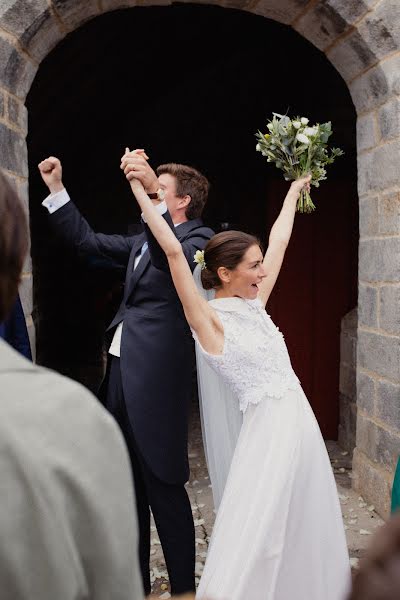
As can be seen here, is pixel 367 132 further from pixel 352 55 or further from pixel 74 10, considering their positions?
pixel 74 10

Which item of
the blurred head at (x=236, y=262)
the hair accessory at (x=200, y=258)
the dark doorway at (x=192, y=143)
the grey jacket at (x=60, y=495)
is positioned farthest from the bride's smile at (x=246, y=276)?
the dark doorway at (x=192, y=143)

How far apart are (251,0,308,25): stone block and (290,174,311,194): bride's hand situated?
4.05 feet

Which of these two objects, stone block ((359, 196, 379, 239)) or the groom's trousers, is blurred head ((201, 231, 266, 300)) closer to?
the groom's trousers

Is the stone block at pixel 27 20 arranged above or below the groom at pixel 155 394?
above

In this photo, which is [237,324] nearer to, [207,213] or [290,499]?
[290,499]

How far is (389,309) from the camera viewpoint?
3.67m

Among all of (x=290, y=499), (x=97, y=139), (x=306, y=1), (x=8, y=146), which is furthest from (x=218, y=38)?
(x=290, y=499)

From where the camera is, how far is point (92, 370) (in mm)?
7430

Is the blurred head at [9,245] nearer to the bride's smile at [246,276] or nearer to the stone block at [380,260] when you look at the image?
the bride's smile at [246,276]

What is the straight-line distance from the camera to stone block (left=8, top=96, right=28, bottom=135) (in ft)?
10.7

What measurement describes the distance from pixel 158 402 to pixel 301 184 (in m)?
1.14

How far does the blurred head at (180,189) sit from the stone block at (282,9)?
134cm

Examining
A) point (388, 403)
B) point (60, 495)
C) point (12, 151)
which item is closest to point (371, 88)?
point (388, 403)

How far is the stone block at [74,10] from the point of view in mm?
3287
